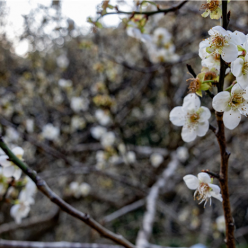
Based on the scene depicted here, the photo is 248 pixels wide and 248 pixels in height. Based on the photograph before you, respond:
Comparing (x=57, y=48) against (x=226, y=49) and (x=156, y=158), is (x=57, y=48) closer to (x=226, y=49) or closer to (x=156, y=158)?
(x=156, y=158)

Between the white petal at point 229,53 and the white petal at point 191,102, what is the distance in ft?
0.44

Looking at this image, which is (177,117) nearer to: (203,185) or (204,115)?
(204,115)

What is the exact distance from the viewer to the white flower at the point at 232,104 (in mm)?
476

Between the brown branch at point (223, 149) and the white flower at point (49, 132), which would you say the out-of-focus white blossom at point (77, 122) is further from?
the brown branch at point (223, 149)

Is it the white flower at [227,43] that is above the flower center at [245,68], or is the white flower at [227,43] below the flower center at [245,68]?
above

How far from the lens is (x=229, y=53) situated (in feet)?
1.47

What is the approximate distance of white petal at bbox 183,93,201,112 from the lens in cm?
57

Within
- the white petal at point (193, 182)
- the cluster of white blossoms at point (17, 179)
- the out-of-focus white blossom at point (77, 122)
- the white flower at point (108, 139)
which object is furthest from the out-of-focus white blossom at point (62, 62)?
the white petal at point (193, 182)

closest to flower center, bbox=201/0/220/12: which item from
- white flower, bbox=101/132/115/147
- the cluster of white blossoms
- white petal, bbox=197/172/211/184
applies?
white petal, bbox=197/172/211/184

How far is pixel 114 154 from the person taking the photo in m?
2.35

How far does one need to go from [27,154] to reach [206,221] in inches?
106

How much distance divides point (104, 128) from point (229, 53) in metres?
2.71

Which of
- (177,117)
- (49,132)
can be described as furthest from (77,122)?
(177,117)

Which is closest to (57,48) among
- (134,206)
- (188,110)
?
(134,206)
